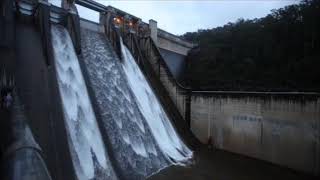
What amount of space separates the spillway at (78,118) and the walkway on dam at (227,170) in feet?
5.48

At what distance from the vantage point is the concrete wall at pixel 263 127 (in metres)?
9.43

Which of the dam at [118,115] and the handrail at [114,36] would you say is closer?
the dam at [118,115]

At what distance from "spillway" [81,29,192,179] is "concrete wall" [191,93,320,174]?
1739 mm

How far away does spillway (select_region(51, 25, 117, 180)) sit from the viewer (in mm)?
7176

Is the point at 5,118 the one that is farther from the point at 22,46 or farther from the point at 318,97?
the point at 318,97

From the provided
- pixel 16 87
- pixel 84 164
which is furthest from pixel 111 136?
pixel 16 87

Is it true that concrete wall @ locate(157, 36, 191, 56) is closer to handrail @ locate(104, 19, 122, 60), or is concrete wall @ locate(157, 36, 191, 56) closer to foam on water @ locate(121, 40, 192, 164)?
foam on water @ locate(121, 40, 192, 164)

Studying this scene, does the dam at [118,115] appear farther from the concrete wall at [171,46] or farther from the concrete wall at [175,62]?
the concrete wall at [175,62]

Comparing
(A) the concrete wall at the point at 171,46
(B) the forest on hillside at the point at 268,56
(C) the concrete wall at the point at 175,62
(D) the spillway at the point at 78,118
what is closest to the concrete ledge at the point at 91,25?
(D) the spillway at the point at 78,118

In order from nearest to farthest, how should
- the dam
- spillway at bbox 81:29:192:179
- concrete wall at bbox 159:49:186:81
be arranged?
the dam → spillway at bbox 81:29:192:179 → concrete wall at bbox 159:49:186:81

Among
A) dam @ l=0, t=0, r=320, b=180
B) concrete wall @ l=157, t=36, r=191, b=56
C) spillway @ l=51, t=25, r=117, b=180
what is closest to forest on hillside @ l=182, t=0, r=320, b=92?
concrete wall @ l=157, t=36, r=191, b=56

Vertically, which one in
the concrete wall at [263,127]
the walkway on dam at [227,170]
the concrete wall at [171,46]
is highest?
the concrete wall at [171,46]

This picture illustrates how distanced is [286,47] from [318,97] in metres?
7.15

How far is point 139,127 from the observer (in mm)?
9875
